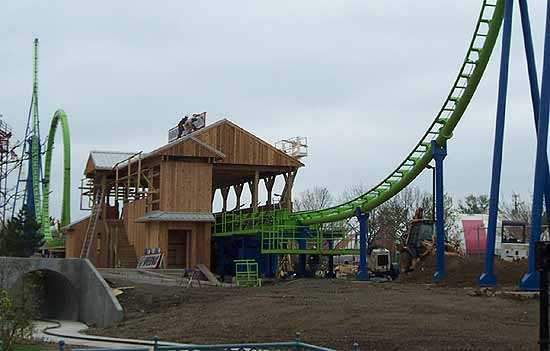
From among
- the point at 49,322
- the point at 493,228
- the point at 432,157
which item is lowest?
the point at 49,322

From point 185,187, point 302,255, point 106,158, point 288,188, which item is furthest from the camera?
point 106,158

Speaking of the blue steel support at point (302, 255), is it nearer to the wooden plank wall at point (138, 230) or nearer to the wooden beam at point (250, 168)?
the wooden beam at point (250, 168)

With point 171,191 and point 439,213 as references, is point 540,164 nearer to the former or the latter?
point 439,213

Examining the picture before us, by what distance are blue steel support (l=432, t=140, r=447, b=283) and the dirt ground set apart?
1212 millimetres

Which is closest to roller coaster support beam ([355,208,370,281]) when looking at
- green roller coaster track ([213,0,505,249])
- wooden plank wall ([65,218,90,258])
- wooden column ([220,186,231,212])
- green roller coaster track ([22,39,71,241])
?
green roller coaster track ([213,0,505,249])

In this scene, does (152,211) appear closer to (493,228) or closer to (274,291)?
(274,291)

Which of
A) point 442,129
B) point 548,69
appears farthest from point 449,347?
point 442,129

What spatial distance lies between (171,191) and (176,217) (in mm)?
1754

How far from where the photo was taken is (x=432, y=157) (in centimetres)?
3566

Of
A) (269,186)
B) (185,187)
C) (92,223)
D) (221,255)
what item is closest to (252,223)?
(221,255)

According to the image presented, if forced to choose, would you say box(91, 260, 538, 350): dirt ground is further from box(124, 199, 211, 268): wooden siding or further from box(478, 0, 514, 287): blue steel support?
box(124, 199, 211, 268): wooden siding

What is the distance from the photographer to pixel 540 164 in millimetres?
26875

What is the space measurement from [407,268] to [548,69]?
15419mm

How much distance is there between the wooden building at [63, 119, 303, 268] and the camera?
47.3 metres
